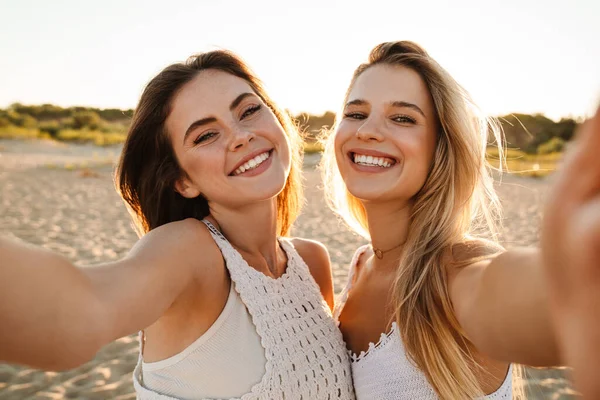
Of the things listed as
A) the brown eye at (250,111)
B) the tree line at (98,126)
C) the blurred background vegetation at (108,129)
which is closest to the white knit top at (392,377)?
the brown eye at (250,111)

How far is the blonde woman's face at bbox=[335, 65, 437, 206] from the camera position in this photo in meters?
2.48

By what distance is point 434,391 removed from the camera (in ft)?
6.70

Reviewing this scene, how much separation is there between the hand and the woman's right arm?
935mm

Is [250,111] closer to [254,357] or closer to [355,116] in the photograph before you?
[355,116]

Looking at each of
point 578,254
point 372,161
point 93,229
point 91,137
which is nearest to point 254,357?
point 372,161

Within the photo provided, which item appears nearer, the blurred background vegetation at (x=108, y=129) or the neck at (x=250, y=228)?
the neck at (x=250, y=228)

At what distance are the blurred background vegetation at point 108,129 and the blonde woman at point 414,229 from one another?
24949mm

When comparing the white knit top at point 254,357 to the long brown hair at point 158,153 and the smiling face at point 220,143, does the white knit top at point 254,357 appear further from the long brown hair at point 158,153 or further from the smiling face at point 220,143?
the long brown hair at point 158,153

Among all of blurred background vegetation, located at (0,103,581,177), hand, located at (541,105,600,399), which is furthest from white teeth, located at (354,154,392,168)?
blurred background vegetation, located at (0,103,581,177)

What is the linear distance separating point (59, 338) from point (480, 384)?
1672 millimetres

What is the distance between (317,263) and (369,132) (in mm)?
872

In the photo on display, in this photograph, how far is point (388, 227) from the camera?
107 inches

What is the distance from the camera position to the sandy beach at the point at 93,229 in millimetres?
3984

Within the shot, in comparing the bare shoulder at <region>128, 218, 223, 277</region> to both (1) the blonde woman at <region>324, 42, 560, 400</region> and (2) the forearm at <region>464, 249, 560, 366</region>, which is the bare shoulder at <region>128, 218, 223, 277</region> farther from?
(2) the forearm at <region>464, 249, 560, 366</region>
